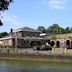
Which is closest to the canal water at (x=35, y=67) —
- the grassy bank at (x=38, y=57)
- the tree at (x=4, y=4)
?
the grassy bank at (x=38, y=57)

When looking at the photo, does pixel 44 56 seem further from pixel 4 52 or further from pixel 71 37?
pixel 71 37

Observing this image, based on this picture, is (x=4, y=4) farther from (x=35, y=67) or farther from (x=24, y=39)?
(x=24, y=39)

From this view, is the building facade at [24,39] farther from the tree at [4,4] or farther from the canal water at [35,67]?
the tree at [4,4]

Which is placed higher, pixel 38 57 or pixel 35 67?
pixel 38 57

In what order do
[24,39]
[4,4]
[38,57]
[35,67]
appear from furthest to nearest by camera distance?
[24,39], [38,57], [35,67], [4,4]

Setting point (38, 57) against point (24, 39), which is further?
point (24, 39)

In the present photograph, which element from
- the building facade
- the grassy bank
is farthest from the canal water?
the building facade

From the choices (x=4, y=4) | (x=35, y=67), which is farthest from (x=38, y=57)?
(x=4, y=4)

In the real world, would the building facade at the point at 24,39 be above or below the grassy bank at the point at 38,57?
above

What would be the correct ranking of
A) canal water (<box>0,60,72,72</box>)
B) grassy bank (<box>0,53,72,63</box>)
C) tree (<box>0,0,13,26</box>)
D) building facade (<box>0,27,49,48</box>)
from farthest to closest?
building facade (<box>0,27,49,48</box>)
grassy bank (<box>0,53,72,63</box>)
canal water (<box>0,60,72,72</box>)
tree (<box>0,0,13,26</box>)

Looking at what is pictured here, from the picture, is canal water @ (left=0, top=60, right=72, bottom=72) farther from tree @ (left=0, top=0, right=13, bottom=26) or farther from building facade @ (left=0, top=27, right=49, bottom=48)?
building facade @ (left=0, top=27, right=49, bottom=48)

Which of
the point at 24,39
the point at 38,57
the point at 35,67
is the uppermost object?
the point at 24,39

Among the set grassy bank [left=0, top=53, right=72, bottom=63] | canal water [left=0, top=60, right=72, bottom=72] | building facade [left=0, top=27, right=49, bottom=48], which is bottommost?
canal water [left=0, top=60, right=72, bottom=72]

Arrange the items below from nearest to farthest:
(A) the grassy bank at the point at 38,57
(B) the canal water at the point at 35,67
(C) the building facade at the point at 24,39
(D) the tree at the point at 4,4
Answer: (D) the tree at the point at 4,4 < (B) the canal water at the point at 35,67 < (A) the grassy bank at the point at 38,57 < (C) the building facade at the point at 24,39
